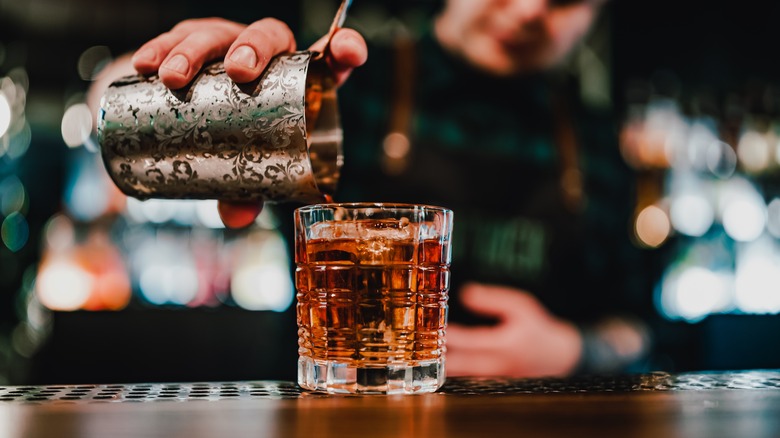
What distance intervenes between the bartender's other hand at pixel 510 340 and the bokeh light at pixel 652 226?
2.09 m

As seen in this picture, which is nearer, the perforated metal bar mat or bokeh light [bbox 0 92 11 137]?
the perforated metal bar mat

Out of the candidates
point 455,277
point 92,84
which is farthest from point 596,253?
point 92,84

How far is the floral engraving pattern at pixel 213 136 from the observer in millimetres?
938

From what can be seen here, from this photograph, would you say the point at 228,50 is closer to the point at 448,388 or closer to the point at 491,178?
the point at 448,388

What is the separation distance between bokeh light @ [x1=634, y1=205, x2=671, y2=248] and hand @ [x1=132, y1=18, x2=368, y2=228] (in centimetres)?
354

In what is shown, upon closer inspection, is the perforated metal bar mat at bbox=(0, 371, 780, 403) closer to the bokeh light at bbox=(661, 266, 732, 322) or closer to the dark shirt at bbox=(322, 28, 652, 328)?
the dark shirt at bbox=(322, 28, 652, 328)

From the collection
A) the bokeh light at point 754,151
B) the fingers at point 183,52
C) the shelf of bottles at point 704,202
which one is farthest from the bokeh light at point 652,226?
the fingers at point 183,52

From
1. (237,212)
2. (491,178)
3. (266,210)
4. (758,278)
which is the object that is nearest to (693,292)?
(758,278)

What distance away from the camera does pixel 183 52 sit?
3.25ft

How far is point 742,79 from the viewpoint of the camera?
14.9 ft

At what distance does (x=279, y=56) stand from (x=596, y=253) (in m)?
1.96

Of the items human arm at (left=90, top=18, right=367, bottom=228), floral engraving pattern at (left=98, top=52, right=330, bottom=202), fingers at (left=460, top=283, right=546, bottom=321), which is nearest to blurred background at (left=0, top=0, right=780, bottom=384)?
fingers at (left=460, top=283, right=546, bottom=321)

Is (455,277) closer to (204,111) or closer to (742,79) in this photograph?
(204,111)

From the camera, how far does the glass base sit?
0.88 meters
